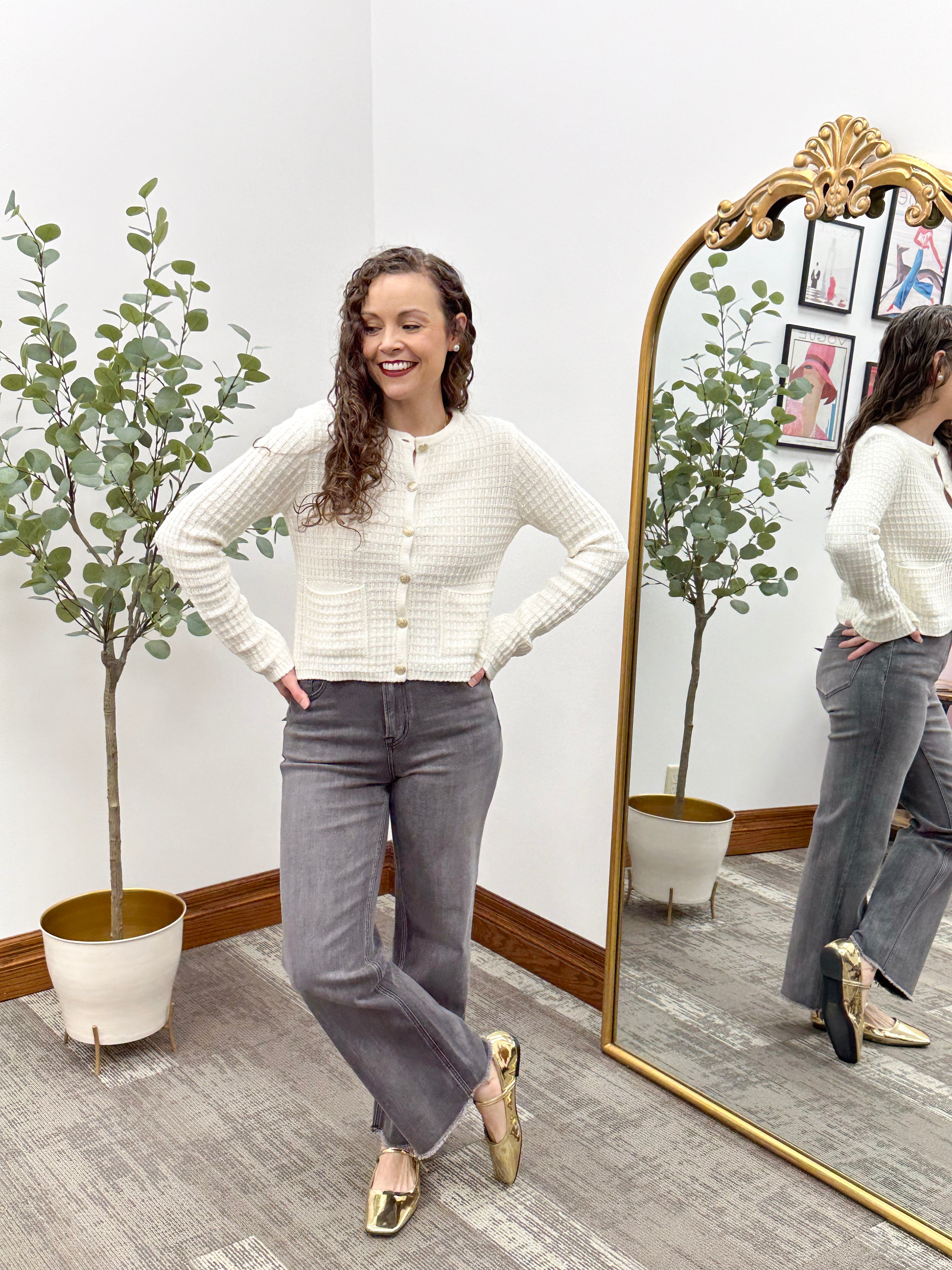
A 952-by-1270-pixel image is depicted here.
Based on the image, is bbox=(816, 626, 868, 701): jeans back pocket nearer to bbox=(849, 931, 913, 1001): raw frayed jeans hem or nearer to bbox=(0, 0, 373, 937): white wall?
bbox=(849, 931, 913, 1001): raw frayed jeans hem

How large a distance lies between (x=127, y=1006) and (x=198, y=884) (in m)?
0.58

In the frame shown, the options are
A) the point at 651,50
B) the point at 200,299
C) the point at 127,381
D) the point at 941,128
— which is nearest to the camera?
the point at 941,128

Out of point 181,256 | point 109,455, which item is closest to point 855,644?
point 109,455

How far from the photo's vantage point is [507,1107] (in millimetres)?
1895

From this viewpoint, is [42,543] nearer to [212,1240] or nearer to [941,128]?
[212,1240]

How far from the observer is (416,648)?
173 centimetres

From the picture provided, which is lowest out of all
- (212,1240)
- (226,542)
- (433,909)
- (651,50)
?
(212,1240)

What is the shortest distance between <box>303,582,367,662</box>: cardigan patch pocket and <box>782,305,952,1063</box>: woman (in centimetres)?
78

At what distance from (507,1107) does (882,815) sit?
806 millimetres

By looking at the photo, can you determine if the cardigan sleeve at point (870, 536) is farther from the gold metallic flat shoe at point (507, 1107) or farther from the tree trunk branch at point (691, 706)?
the gold metallic flat shoe at point (507, 1107)

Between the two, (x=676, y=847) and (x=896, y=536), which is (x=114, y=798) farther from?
(x=896, y=536)

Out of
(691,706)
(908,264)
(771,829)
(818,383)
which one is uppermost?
(908,264)

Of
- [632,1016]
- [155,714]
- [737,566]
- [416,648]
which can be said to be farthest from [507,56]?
[632,1016]

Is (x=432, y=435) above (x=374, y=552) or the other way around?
above
